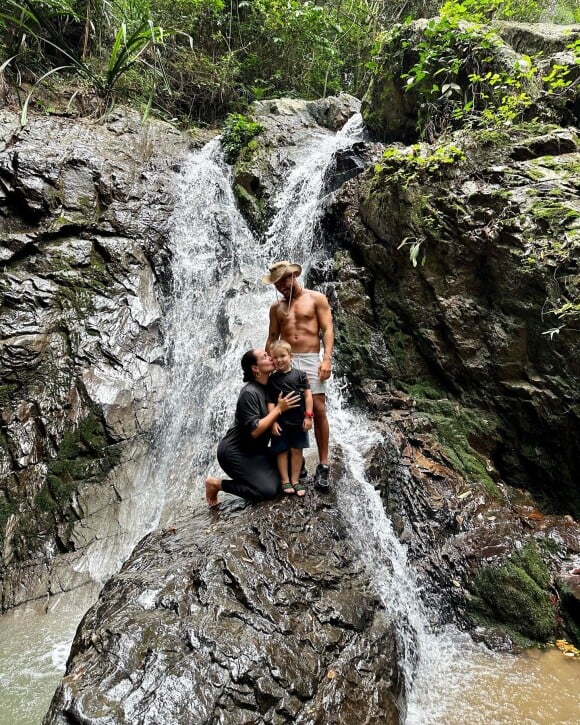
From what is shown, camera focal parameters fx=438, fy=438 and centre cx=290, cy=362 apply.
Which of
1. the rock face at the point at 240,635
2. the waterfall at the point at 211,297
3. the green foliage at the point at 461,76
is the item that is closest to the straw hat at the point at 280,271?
the rock face at the point at 240,635

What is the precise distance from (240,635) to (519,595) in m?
2.49

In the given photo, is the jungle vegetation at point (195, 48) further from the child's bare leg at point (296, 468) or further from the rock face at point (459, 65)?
the child's bare leg at point (296, 468)

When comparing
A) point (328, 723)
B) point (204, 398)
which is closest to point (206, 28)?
point (204, 398)

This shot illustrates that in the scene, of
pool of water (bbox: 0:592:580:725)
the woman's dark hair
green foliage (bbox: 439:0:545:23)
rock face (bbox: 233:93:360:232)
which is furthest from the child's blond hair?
green foliage (bbox: 439:0:545:23)

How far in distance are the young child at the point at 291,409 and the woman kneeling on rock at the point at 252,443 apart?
6 centimetres

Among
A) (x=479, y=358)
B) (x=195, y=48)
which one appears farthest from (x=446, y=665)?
(x=195, y=48)

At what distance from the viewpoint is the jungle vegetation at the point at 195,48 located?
8.23 m

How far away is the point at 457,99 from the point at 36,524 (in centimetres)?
797

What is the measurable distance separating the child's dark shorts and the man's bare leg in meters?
0.26

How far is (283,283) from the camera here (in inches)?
148

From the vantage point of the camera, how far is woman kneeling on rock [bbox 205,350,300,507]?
11.5ft

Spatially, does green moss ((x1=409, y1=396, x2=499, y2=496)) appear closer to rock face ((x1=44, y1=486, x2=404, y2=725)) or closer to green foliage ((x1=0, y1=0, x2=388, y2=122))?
rock face ((x1=44, y1=486, x2=404, y2=725))

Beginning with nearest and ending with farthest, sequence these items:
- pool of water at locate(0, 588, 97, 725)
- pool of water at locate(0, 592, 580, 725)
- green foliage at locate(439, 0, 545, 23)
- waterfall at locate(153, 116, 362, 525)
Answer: pool of water at locate(0, 592, 580, 725) → pool of water at locate(0, 588, 97, 725) → waterfall at locate(153, 116, 362, 525) → green foliage at locate(439, 0, 545, 23)

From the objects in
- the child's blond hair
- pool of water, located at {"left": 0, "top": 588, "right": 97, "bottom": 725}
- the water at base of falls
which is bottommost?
pool of water, located at {"left": 0, "top": 588, "right": 97, "bottom": 725}
